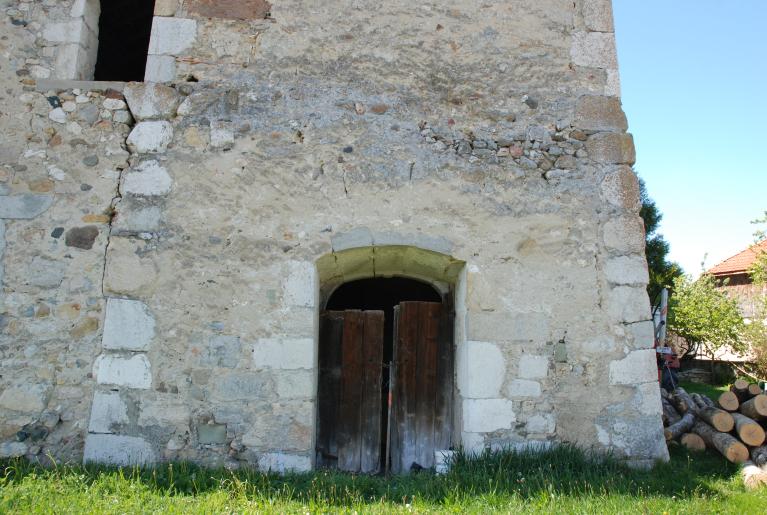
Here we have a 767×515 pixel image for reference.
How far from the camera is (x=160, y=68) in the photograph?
Result: 14.5 feet

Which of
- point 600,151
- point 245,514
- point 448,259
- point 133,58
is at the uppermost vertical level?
point 133,58

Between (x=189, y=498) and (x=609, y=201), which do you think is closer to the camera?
(x=189, y=498)

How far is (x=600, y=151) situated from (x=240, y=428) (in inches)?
139

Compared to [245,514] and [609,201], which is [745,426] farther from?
[245,514]

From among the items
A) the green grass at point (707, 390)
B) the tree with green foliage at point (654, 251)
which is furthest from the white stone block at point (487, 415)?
the tree with green foliage at point (654, 251)

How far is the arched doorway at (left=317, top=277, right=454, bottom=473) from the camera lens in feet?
15.2

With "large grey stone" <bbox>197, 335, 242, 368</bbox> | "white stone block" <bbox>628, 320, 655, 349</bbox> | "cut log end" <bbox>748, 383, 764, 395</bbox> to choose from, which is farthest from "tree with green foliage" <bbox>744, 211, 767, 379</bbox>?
"large grey stone" <bbox>197, 335, 242, 368</bbox>

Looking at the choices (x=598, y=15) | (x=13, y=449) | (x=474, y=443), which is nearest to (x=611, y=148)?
(x=598, y=15)

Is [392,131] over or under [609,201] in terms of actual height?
over

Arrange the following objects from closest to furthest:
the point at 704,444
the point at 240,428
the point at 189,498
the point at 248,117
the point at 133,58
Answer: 1. the point at 189,498
2. the point at 240,428
3. the point at 248,117
4. the point at 704,444
5. the point at 133,58

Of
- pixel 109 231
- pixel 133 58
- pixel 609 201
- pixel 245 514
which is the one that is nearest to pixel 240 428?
pixel 245 514

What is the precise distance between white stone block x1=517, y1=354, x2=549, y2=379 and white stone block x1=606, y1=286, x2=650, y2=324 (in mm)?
663

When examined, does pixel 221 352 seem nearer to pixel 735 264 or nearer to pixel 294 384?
pixel 294 384

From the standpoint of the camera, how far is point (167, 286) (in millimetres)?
4105
